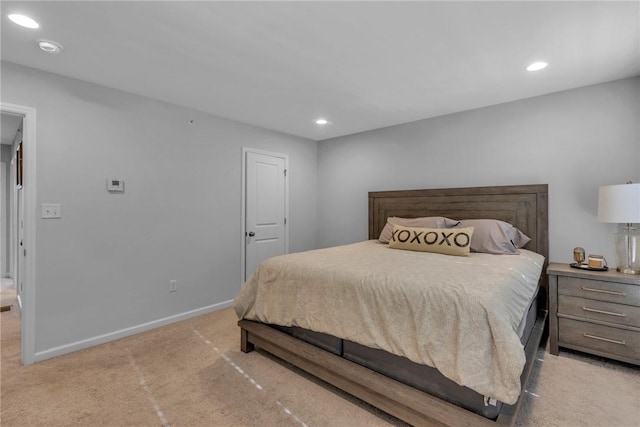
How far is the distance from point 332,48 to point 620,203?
96.2 inches

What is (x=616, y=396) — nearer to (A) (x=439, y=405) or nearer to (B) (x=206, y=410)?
(A) (x=439, y=405)

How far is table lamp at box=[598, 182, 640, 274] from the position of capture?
2203 mm

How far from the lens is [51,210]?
246 centimetres

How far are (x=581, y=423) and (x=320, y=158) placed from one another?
4.15 meters

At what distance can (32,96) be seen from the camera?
2379mm

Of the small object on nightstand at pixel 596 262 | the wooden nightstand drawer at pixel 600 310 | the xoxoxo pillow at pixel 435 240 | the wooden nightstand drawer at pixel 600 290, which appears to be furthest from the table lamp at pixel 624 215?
the xoxoxo pillow at pixel 435 240

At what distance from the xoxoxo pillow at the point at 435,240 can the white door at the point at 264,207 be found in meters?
1.84

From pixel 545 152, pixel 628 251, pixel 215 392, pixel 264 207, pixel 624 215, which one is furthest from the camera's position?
pixel 264 207

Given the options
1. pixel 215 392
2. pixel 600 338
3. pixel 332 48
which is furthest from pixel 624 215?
pixel 215 392

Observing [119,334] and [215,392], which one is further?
[119,334]

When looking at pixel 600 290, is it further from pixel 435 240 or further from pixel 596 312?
pixel 435 240

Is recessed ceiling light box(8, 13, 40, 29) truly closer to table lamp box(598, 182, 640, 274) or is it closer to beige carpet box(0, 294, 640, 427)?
beige carpet box(0, 294, 640, 427)

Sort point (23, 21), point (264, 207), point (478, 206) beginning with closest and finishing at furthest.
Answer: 1. point (23, 21)
2. point (478, 206)
3. point (264, 207)

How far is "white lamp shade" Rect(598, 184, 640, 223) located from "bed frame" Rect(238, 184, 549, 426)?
1.91 feet
